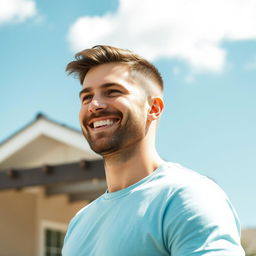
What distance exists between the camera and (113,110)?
1823mm

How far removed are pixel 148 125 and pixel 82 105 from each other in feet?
0.68

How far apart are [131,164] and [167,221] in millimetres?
271

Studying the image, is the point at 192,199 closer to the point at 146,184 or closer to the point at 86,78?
the point at 146,184

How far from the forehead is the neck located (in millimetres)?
190

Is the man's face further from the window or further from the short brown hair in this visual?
the window

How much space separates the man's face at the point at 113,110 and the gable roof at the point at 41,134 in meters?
8.03

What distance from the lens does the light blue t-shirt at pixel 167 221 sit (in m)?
1.57

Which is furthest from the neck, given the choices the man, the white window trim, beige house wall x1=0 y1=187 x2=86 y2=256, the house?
the white window trim

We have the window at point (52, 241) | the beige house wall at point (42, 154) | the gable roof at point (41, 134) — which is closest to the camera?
the gable roof at point (41, 134)

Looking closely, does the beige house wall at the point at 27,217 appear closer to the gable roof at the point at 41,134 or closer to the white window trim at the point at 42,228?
the white window trim at the point at 42,228

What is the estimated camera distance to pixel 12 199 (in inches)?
446

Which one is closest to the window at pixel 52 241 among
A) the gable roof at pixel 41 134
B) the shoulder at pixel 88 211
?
the gable roof at pixel 41 134

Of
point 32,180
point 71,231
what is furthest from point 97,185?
point 71,231

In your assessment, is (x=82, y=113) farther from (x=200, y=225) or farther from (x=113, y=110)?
(x=200, y=225)
